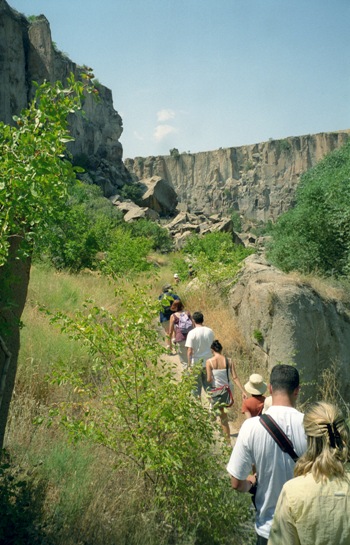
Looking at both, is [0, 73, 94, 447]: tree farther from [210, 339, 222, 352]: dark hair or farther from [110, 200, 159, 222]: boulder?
[110, 200, 159, 222]: boulder

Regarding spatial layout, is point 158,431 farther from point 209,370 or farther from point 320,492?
point 209,370

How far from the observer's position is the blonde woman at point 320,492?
83.2 inches

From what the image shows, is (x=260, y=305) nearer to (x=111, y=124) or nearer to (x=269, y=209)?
(x=111, y=124)

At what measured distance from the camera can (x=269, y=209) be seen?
108m

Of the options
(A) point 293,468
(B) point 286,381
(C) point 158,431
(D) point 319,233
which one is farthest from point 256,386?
(D) point 319,233

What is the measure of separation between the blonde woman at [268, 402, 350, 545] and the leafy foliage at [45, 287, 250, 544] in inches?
57.2

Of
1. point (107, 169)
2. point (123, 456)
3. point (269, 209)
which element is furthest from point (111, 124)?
point (123, 456)

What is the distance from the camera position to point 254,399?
517 centimetres

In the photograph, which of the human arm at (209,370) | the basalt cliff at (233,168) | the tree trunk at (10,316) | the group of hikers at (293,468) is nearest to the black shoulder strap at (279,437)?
the group of hikers at (293,468)

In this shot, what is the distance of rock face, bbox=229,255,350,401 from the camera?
8.73 metres

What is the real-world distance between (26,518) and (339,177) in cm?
1687

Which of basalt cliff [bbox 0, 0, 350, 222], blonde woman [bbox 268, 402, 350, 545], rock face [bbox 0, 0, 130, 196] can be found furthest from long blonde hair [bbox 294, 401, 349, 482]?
basalt cliff [bbox 0, 0, 350, 222]

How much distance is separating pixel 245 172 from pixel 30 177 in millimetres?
113313

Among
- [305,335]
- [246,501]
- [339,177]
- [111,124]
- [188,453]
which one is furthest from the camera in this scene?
[111,124]
